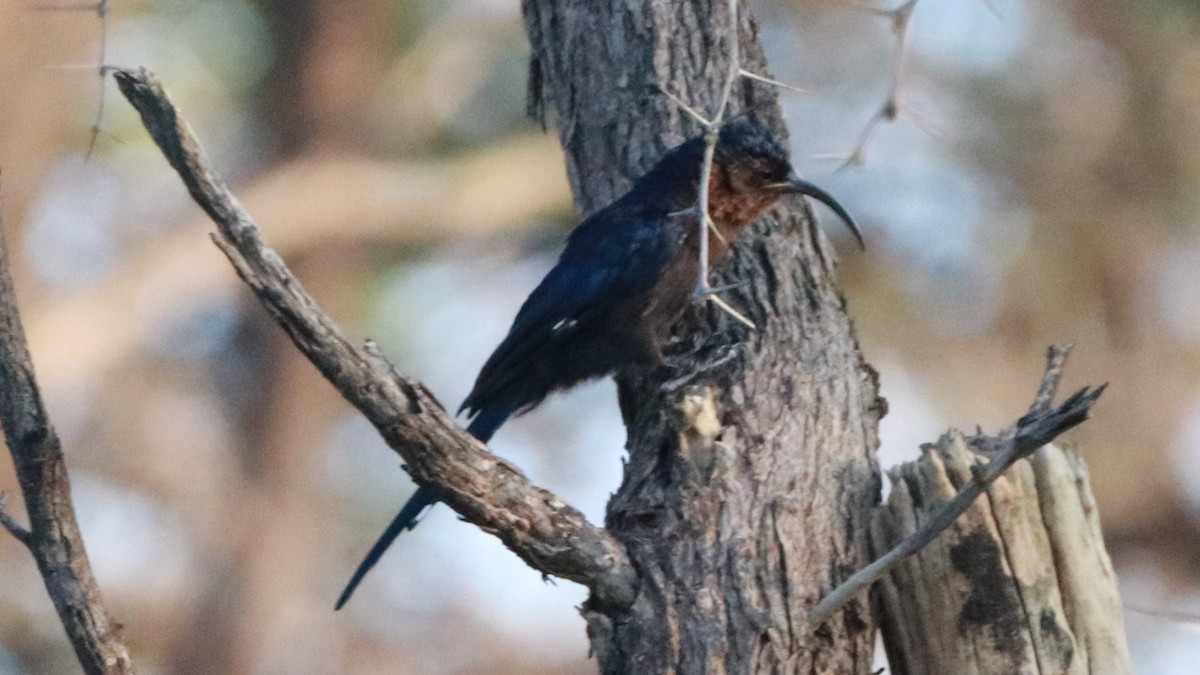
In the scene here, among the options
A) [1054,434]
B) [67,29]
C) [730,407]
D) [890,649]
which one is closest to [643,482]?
[730,407]

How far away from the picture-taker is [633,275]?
4.71 meters

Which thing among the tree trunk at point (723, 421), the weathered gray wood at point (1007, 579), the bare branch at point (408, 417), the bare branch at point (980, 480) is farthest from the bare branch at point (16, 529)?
the weathered gray wood at point (1007, 579)

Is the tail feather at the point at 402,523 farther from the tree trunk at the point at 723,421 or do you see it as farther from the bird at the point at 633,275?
the tree trunk at the point at 723,421

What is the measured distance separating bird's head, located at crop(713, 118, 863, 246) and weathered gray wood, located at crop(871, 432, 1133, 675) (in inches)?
50.6

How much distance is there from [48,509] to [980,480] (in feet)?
6.58

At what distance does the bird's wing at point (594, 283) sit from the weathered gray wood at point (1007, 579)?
131 cm

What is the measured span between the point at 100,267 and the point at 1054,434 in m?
8.23

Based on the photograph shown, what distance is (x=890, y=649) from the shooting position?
382 centimetres

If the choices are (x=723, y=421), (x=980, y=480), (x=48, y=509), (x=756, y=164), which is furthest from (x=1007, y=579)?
(x=48, y=509)

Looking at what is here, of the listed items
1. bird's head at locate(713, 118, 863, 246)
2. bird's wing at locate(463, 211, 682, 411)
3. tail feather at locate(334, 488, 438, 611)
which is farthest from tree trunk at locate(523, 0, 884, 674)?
tail feather at locate(334, 488, 438, 611)

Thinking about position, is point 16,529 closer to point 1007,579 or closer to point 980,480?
point 980,480

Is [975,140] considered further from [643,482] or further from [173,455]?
[643,482]

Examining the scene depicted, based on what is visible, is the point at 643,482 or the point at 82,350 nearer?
the point at 643,482

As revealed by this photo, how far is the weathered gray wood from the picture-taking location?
354 centimetres
